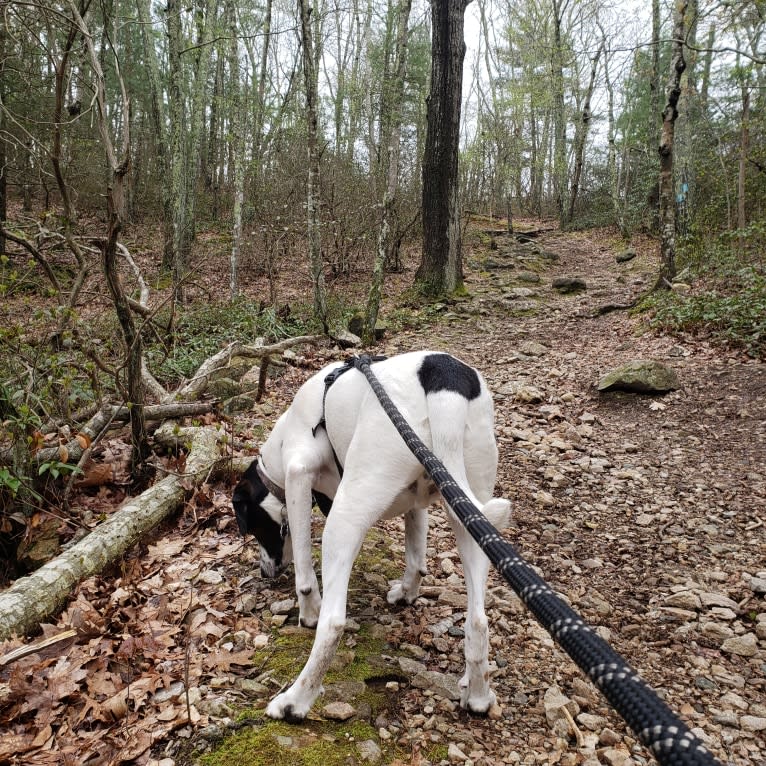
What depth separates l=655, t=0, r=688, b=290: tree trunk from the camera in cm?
861

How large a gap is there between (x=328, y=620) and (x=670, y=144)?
10.4m

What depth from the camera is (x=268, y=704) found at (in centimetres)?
206

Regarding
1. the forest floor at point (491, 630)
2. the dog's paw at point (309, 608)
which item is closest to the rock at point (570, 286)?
the forest floor at point (491, 630)

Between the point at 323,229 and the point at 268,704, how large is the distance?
11869 millimetres

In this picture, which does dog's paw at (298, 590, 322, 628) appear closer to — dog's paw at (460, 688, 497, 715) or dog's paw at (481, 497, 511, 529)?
dog's paw at (460, 688, 497, 715)

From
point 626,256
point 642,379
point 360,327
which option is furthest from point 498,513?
A: point 626,256

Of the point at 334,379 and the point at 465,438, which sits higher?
the point at 334,379

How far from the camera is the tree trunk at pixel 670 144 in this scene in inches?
339

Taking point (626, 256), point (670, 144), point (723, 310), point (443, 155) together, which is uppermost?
point (443, 155)

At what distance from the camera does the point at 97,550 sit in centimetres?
316

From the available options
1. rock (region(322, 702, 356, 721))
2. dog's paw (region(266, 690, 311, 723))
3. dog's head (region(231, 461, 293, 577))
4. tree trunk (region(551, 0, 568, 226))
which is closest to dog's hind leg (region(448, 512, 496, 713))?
rock (region(322, 702, 356, 721))

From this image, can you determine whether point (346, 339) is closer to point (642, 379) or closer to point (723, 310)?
point (642, 379)

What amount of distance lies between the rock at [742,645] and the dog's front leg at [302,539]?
212 centimetres

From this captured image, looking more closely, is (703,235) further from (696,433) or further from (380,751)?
(380,751)
